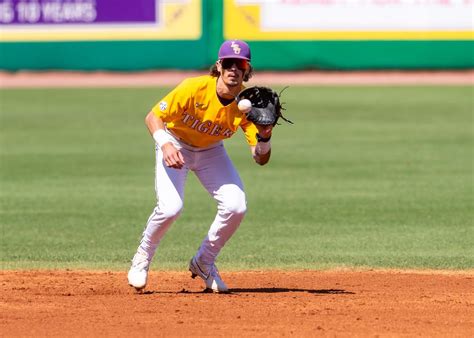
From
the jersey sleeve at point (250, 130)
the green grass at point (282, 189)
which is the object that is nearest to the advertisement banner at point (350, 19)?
the green grass at point (282, 189)

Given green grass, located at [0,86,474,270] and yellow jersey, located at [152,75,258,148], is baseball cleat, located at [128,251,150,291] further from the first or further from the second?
green grass, located at [0,86,474,270]

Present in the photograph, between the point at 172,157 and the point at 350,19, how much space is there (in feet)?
68.4

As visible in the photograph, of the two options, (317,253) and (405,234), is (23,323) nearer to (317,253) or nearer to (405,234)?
(317,253)

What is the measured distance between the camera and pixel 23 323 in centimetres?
770

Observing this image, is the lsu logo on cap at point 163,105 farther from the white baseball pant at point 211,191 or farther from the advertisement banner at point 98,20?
the advertisement banner at point 98,20

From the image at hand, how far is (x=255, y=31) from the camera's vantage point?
28.8 metres

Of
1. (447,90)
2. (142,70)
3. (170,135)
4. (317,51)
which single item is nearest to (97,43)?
(142,70)

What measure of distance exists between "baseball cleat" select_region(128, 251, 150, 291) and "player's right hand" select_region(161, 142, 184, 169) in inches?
34.1

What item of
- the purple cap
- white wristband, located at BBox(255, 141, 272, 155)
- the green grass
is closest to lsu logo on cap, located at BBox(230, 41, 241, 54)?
the purple cap

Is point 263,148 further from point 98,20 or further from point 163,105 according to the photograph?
point 98,20

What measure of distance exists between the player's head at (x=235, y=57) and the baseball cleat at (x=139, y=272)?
1.51 metres

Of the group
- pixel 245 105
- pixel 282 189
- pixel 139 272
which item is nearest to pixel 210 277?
pixel 139 272

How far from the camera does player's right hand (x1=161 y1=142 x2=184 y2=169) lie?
8219mm

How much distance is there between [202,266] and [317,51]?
20907 millimetres
